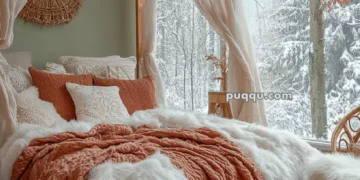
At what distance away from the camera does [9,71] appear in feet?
10.5

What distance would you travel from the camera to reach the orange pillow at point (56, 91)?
320 centimetres

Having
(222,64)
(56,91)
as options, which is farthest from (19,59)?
(222,64)

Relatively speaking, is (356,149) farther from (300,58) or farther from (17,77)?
(17,77)

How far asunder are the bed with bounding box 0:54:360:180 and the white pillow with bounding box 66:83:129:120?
0.44 m

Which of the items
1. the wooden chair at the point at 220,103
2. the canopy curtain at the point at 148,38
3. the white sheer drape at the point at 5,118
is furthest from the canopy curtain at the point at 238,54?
the white sheer drape at the point at 5,118

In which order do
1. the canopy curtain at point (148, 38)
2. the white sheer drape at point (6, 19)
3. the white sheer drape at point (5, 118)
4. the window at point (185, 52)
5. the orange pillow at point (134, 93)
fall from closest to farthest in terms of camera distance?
1. the white sheer drape at point (5, 118)
2. the white sheer drape at point (6, 19)
3. the orange pillow at point (134, 93)
4. the canopy curtain at point (148, 38)
5. the window at point (185, 52)

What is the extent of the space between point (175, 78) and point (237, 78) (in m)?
0.97

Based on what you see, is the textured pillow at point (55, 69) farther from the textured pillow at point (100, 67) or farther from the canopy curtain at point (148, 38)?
the canopy curtain at point (148, 38)

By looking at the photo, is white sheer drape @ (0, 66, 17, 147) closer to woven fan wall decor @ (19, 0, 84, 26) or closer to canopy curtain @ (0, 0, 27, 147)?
canopy curtain @ (0, 0, 27, 147)

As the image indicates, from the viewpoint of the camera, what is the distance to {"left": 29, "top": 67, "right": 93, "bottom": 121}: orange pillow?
320 centimetres

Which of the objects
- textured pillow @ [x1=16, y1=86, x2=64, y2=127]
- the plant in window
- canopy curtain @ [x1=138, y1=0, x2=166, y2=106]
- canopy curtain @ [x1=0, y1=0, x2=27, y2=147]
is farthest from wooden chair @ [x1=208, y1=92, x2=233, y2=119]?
canopy curtain @ [x1=0, y1=0, x2=27, y2=147]

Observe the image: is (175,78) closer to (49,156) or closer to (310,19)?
(310,19)

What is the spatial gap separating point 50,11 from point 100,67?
2.59 ft

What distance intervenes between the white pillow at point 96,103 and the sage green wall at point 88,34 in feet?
3.06
